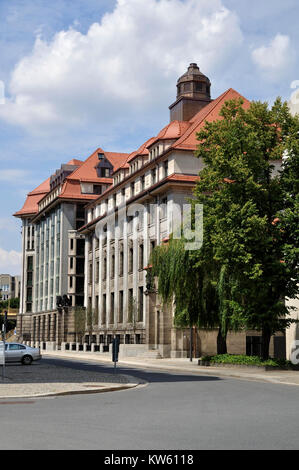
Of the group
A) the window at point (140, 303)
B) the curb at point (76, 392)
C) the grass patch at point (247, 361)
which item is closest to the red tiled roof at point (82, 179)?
the window at point (140, 303)

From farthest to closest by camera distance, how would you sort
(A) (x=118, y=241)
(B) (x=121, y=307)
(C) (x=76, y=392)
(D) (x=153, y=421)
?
(A) (x=118, y=241) < (B) (x=121, y=307) < (C) (x=76, y=392) < (D) (x=153, y=421)

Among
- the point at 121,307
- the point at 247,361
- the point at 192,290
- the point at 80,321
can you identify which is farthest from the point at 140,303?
the point at 247,361

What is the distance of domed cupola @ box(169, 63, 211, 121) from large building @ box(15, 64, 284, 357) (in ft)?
0.36

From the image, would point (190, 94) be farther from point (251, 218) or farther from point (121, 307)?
point (251, 218)

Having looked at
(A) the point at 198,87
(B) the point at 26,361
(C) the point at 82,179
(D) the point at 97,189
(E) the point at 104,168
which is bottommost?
(B) the point at 26,361

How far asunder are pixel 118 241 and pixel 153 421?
59.5m

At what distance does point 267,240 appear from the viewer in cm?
3062

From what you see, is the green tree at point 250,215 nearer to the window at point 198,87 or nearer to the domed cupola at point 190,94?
the domed cupola at point 190,94

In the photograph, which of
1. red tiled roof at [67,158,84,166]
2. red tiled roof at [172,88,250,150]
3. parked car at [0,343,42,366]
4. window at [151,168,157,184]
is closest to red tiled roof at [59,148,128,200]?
red tiled roof at [67,158,84,166]

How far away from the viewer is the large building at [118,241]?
5562cm

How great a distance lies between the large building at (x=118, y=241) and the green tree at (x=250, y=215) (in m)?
3.82

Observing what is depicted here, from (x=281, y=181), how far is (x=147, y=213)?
31.3 m

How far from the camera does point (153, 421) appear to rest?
37.8ft
